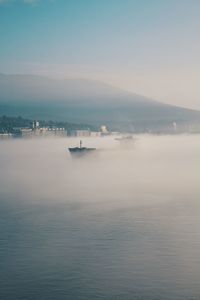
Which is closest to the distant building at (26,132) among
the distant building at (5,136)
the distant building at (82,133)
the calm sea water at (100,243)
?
the distant building at (5,136)

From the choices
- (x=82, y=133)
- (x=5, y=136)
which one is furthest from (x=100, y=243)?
(x=82, y=133)

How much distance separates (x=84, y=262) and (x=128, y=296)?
2.22 meters

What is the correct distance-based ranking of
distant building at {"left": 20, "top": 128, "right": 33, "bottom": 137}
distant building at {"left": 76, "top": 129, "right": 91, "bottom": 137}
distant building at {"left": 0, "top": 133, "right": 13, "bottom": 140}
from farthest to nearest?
distant building at {"left": 76, "top": 129, "right": 91, "bottom": 137} < distant building at {"left": 20, "top": 128, "right": 33, "bottom": 137} < distant building at {"left": 0, "top": 133, "right": 13, "bottom": 140}

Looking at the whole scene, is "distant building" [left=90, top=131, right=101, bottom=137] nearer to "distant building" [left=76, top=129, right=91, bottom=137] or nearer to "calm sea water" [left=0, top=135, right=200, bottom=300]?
"distant building" [left=76, top=129, right=91, bottom=137]

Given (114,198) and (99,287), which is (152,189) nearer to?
(114,198)

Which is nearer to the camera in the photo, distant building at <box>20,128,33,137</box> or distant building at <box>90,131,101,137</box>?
distant building at <box>20,128,33,137</box>

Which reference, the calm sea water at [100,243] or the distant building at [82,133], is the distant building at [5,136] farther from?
the calm sea water at [100,243]

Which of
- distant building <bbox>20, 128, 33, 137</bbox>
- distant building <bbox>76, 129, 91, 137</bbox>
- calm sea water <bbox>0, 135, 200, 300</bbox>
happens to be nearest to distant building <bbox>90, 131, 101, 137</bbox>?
distant building <bbox>76, 129, 91, 137</bbox>

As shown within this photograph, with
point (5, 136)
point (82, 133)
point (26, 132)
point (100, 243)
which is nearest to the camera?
point (100, 243)

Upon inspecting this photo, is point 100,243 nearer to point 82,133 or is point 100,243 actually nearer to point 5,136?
point 5,136

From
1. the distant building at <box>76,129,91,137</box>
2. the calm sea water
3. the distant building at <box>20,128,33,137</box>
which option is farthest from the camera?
the distant building at <box>76,129,91,137</box>

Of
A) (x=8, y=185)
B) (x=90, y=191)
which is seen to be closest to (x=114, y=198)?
(x=90, y=191)

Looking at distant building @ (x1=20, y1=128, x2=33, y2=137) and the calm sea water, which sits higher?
distant building @ (x1=20, y1=128, x2=33, y2=137)

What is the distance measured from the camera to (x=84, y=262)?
1114cm
